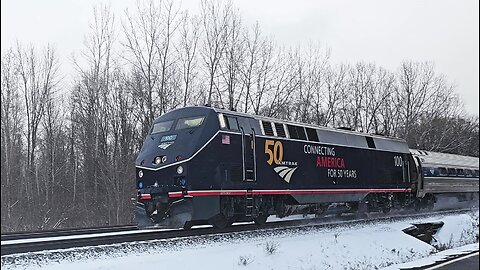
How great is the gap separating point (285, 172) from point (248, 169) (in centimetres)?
188

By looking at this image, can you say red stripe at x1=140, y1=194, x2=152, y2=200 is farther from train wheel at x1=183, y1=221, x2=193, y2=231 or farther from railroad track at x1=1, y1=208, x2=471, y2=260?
train wheel at x1=183, y1=221, x2=193, y2=231

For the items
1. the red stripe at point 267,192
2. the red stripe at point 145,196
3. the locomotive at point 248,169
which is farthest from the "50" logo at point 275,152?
the red stripe at point 145,196

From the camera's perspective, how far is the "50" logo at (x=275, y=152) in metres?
15.5

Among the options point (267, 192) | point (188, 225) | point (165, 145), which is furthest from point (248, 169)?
point (165, 145)

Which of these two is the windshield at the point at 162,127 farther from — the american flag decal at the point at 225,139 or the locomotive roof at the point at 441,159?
the locomotive roof at the point at 441,159

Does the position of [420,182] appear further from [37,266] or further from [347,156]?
[37,266]

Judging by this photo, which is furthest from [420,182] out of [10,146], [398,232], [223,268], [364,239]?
[10,146]

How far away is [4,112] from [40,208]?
930 cm

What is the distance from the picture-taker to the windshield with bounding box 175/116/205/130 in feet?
46.0

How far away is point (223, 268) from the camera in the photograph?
1033cm

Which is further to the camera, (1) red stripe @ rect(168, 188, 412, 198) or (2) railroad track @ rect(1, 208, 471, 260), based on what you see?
(1) red stripe @ rect(168, 188, 412, 198)

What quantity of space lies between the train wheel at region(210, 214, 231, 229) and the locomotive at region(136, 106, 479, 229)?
0.03 m

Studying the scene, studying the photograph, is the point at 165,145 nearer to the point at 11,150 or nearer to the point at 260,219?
the point at 260,219

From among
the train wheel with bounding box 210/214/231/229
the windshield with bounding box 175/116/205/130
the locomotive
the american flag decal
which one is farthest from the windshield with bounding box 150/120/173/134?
the train wheel with bounding box 210/214/231/229
